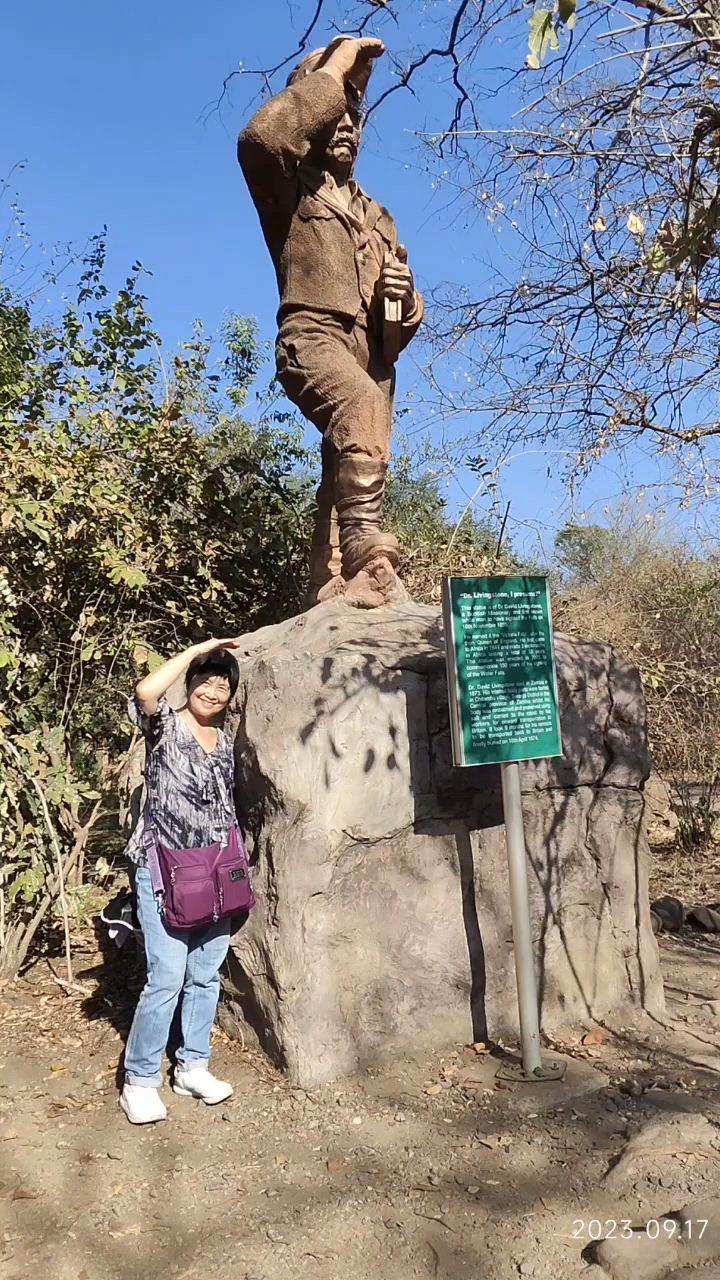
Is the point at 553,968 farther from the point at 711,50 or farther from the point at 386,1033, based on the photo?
the point at 711,50

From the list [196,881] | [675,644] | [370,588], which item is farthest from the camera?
[675,644]

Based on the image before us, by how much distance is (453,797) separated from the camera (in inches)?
149

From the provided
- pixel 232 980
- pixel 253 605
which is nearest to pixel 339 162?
pixel 253 605

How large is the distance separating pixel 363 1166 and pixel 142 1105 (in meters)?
0.83

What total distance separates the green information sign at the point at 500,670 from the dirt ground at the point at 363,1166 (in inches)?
47.6

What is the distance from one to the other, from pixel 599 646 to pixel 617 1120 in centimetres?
193

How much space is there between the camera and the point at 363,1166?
295 centimetres

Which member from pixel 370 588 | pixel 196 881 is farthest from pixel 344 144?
pixel 196 881

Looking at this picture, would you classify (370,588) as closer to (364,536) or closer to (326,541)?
(364,536)
